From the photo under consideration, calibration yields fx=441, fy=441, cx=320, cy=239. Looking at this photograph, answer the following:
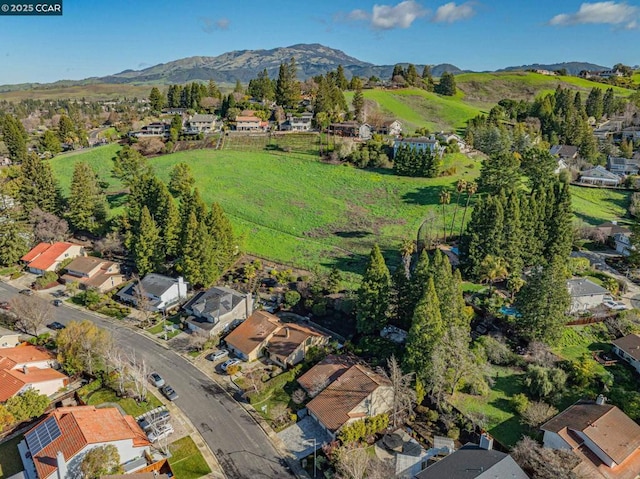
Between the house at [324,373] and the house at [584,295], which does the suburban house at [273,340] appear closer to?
the house at [324,373]

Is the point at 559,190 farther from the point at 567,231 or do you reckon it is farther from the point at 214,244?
the point at 214,244

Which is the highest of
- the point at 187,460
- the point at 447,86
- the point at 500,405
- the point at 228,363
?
the point at 447,86

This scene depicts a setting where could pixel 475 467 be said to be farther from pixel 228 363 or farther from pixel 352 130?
pixel 352 130

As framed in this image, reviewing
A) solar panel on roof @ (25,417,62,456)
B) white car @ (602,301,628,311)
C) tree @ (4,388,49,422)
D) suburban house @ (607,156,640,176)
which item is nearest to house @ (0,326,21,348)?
tree @ (4,388,49,422)

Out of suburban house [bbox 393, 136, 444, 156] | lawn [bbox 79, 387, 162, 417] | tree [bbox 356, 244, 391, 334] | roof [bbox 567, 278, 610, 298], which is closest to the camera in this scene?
lawn [bbox 79, 387, 162, 417]

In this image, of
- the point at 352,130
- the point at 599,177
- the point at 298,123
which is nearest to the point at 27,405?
the point at 352,130

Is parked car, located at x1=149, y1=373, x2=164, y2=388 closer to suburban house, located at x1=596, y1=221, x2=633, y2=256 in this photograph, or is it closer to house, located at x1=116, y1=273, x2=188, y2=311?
house, located at x1=116, y1=273, x2=188, y2=311

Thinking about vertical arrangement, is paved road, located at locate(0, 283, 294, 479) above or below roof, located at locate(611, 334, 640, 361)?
below

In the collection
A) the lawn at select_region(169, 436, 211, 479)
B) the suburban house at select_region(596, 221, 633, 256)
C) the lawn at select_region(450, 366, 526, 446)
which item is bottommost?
the lawn at select_region(169, 436, 211, 479)
